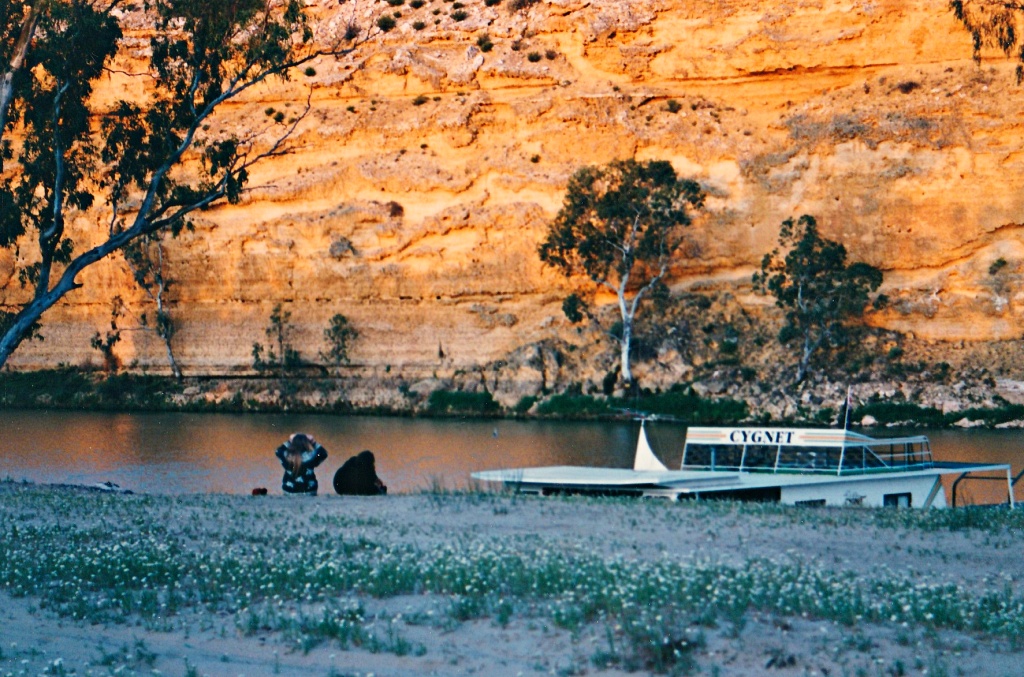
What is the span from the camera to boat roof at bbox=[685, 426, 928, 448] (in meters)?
21.6

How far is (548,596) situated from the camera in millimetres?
10180

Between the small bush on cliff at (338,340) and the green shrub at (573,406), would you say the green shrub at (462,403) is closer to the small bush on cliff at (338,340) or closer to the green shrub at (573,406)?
the green shrub at (573,406)

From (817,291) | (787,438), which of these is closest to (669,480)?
(787,438)

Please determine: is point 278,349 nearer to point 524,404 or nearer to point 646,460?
point 524,404

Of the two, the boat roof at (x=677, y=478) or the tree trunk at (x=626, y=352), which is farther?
the tree trunk at (x=626, y=352)

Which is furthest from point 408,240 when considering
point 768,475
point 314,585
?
point 314,585

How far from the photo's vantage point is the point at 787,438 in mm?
21969

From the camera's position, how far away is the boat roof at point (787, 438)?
2164cm

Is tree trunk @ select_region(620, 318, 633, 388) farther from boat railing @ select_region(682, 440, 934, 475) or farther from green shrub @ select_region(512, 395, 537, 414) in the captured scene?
boat railing @ select_region(682, 440, 934, 475)

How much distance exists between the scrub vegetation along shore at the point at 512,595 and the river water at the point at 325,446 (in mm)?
8278

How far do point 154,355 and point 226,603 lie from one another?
47712 millimetres

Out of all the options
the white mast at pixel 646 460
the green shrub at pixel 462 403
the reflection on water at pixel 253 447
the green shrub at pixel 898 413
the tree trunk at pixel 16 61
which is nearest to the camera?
the white mast at pixel 646 460

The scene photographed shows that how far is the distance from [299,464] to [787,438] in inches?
332

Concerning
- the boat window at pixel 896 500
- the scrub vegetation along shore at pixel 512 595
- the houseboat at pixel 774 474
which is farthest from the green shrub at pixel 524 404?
the scrub vegetation along shore at pixel 512 595
